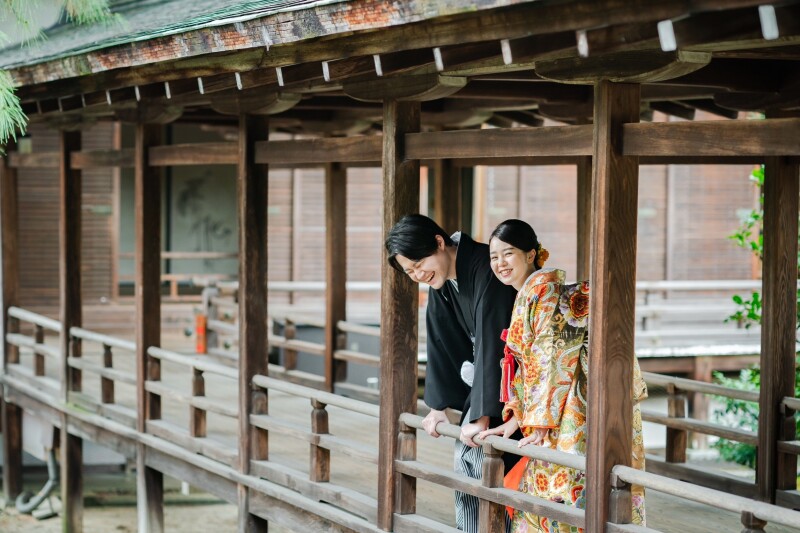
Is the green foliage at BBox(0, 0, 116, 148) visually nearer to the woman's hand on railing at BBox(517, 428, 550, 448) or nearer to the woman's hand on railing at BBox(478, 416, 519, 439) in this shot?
the woman's hand on railing at BBox(478, 416, 519, 439)

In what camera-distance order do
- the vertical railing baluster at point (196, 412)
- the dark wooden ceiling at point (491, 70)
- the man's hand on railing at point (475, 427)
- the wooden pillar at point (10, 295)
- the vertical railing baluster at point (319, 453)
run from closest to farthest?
the dark wooden ceiling at point (491, 70)
the man's hand on railing at point (475, 427)
the vertical railing baluster at point (319, 453)
the vertical railing baluster at point (196, 412)
the wooden pillar at point (10, 295)

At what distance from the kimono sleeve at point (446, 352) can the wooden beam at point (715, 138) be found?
4.14 ft

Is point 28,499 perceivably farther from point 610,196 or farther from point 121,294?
point 610,196

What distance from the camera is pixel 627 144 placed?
4496 millimetres

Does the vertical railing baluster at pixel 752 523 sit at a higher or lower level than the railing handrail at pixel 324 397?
lower

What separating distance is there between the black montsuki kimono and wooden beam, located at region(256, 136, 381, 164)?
112 cm

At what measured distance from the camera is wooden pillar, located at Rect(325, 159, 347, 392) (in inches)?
397

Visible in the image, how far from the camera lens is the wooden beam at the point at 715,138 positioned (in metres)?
3.92

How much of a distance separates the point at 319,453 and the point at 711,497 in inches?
113

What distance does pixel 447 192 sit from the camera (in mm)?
9922

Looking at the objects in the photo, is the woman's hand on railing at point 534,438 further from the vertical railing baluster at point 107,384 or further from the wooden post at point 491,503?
the vertical railing baluster at point 107,384

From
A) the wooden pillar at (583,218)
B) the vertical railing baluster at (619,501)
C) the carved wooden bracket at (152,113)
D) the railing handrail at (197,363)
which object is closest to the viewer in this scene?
the vertical railing baluster at (619,501)

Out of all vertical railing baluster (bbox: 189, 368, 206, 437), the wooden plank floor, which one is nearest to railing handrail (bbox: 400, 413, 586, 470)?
the wooden plank floor

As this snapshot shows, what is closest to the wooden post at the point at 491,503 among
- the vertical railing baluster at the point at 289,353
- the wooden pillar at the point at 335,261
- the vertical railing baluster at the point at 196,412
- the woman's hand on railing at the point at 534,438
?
the woman's hand on railing at the point at 534,438
